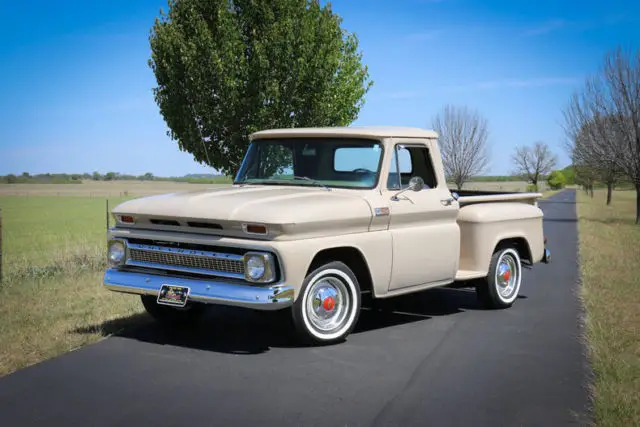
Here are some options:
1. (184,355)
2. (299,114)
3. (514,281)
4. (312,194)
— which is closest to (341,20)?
(299,114)

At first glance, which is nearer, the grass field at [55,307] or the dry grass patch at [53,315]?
the dry grass patch at [53,315]

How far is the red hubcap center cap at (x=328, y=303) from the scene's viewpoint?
6928 millimetres

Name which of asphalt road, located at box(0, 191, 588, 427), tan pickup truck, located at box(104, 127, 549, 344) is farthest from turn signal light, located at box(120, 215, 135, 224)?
asphalt road, located at box(0, 191, 588, 427)

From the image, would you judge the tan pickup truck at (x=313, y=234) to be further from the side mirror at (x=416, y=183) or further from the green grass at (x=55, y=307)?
the green grass at (x=55, y=307)

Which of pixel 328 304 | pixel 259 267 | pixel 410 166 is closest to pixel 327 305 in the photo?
pixel 328 304

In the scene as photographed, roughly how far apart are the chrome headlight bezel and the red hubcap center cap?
194cm

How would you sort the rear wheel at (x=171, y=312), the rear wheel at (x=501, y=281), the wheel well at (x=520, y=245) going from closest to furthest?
1. the rear wheel at (x=171, y=312)
2. the rear wheel at (x=501, y=281)
3. the wheel well at (x=520, y=245)

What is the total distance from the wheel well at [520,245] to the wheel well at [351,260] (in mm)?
2543

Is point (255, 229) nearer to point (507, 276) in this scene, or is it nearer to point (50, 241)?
point (507, 276)

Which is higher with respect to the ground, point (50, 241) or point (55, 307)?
point (55, 307)

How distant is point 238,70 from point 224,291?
37.5ft

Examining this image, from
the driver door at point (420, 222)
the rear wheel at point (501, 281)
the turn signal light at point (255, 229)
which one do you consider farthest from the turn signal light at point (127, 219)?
the rear wheel at point (501, 281)

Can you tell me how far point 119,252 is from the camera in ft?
23.9

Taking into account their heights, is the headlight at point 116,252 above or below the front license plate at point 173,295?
above
